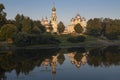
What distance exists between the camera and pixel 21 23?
325 feet

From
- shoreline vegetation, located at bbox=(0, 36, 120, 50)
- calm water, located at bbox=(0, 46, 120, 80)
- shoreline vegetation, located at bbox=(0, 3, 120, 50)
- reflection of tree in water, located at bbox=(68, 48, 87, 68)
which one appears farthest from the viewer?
shoreline vegetation, located at bbox=(0, 3, 120, 50)

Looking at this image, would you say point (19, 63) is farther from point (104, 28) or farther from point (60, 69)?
point (104, 28)

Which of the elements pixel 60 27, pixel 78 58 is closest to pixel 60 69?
pixel 78 58

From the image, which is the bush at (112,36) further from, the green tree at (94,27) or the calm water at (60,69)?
the calm water at (60,69)

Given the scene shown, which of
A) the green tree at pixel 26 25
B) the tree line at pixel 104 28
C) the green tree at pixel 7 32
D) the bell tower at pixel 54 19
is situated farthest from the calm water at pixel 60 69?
the bell tower at pixel 54 19

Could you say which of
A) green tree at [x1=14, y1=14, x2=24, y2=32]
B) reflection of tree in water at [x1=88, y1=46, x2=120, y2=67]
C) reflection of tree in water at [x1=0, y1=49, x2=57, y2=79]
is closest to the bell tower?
green tree at [x1=14, y1=14, x2=24, y2=32]

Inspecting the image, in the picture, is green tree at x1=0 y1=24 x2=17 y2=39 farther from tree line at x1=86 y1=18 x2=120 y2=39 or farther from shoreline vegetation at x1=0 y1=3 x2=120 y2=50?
tree line at x1=86 y1=18 x2=120 y2=39

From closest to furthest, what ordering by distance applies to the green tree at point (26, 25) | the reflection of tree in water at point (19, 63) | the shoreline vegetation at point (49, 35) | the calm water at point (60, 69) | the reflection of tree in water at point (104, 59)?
the calm water at point (60, 69) < the reflection of tree in water at point (19, 63) < the reflection of tree in water at point (104, 59) < the shoreline vegetation at point (49, 35) < the green tree at point (26, 25)

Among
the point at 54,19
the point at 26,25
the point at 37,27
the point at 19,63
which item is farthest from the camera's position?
the point at 54,19

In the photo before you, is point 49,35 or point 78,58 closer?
point 78,58

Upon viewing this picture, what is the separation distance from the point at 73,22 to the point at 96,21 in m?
37.6

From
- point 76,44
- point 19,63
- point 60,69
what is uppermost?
point 76,44

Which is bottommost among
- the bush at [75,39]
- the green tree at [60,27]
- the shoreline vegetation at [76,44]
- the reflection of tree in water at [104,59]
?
the reflection of tree in water at [104,59]

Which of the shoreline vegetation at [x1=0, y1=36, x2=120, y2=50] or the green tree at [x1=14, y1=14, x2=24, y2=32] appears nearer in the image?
the shoreline vegetation at [x1=0, y1=36, x2=120, y2=50]
